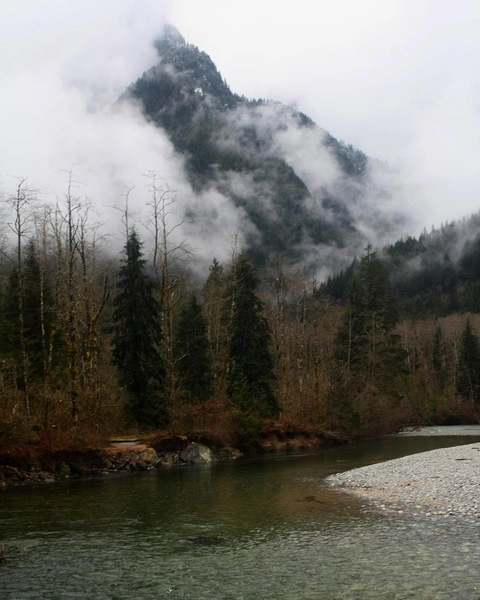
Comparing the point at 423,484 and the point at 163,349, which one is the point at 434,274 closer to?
the point at 163,349

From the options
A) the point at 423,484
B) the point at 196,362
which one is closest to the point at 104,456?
the point at 423,484

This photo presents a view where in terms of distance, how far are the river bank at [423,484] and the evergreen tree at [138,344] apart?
14.4 meters

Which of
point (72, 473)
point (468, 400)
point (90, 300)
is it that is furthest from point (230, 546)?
point (468, 400)

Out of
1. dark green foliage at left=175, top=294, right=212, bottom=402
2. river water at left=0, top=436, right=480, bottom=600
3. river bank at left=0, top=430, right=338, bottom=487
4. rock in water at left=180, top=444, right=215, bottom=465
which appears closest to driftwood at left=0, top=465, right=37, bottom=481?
river bank at left=0, top=430, right=338, bottom=487

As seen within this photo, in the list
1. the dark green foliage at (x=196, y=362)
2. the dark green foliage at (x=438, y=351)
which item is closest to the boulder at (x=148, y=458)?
the dark green foliage at (x=196, y=362)

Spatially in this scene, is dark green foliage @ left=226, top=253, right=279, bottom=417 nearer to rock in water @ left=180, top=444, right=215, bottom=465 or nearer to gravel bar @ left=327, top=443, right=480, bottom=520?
rock in water @ left=180, top=444, right=215, bottom=465

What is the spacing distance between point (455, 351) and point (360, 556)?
81.8 metres

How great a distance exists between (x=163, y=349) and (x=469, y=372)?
5589 centimetres

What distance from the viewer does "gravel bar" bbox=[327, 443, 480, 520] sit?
611 inches

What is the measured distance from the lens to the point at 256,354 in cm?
4194

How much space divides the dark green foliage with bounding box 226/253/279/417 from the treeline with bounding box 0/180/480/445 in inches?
4.2

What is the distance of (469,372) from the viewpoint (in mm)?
76938

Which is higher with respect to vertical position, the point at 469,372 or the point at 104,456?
the point at 469,372

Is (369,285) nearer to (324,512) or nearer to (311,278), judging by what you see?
(311,278)
